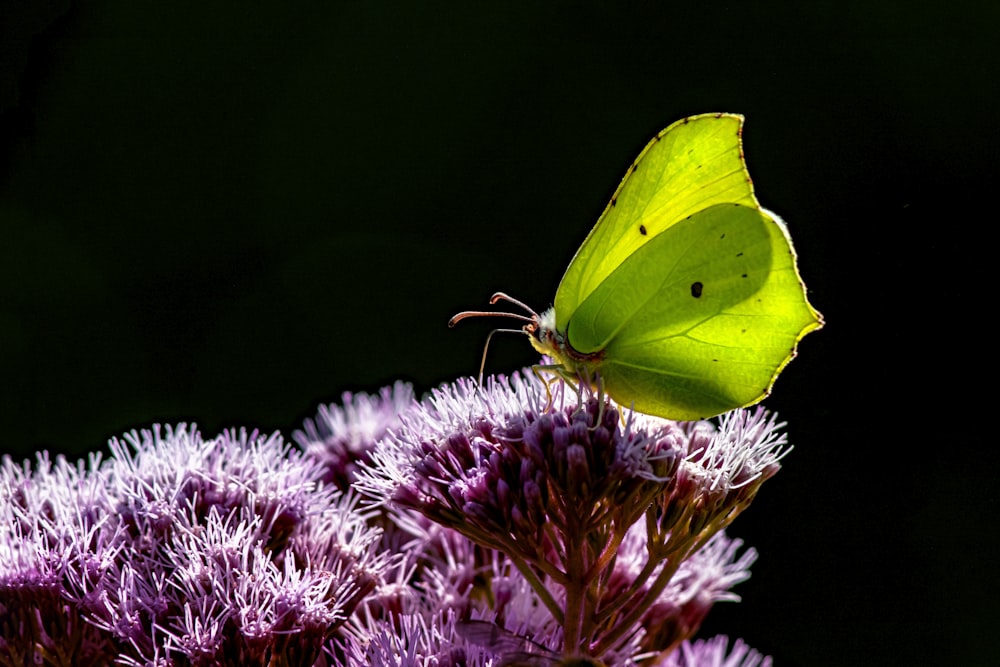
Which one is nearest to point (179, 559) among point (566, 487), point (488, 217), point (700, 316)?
point (566, 487)

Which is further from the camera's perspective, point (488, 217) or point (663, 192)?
point (488, 217)

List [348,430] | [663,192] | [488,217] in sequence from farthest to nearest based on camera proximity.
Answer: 1. [488,217]
2. [348,430]
3. [663,192]

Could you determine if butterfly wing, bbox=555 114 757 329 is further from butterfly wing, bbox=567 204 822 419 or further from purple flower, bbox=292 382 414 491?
purple flower, bbox=292 382 414 491

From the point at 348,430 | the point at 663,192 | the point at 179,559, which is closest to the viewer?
the point at 179,559

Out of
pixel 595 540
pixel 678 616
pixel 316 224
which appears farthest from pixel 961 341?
pixel 595 540

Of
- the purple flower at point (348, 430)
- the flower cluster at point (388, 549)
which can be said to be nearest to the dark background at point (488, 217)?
the purple flower at point (348, 430)

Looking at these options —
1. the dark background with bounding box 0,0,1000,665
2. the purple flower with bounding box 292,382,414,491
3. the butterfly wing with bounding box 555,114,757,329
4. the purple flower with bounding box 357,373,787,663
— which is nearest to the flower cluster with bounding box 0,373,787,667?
the purple flower with bounding box 357,373,787,663

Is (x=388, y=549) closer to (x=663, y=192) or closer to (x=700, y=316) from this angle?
(x=700, y=316)
